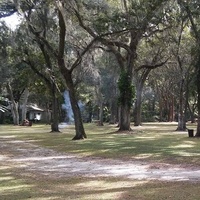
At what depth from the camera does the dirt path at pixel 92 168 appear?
11.0m

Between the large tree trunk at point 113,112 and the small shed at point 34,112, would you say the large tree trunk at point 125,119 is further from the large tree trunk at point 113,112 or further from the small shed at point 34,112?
the small shed at point 34,112

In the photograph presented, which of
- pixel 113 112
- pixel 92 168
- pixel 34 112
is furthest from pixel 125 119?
pixel 34 112

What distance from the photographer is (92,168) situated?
41.1ft

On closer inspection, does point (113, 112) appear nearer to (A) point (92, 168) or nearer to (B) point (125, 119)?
(B) point (125, 119)

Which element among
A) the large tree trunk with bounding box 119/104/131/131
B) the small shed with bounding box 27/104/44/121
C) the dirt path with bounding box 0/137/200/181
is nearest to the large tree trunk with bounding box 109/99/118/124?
the small shed with bounding box 27/104/44/121

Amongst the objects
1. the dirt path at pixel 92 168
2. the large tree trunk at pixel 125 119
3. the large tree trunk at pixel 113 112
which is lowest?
the dirt path at pixel 92 168

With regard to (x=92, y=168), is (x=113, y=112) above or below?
above

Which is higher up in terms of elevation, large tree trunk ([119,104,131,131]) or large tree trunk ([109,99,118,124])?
large tree trunk ([109,99,118,124])

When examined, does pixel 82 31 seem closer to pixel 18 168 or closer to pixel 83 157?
pixel 83 157

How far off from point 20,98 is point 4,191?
54.2 meters

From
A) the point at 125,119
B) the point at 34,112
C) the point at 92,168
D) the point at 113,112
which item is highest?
the point at 34,112

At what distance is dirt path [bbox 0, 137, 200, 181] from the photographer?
1102 cm

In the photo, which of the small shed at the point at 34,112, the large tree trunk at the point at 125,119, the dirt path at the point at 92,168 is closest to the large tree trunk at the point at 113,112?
the small shed at the point at 34,112

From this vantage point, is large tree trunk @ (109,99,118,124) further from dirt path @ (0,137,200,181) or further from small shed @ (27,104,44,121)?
dirt path @ (0,137,200,181)
